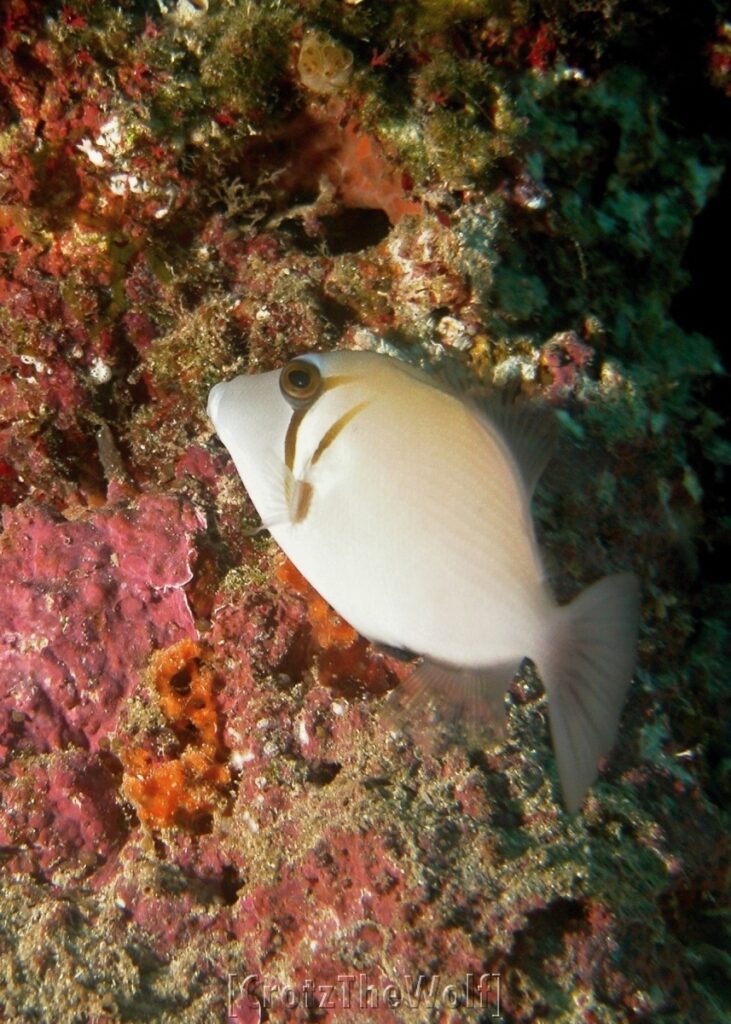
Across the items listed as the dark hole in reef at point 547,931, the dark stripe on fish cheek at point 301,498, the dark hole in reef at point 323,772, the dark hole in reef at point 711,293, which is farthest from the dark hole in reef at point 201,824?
the dark hole in reef at point 711,293

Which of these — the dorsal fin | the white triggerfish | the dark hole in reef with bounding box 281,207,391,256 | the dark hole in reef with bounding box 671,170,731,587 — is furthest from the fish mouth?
the dark hole in reef with bounding box 671,170,731,587

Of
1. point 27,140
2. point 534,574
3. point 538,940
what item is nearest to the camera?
point 534,574

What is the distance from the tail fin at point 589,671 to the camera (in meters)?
1.50

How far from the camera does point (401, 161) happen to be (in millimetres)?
3332

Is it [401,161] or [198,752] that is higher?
[401,161]

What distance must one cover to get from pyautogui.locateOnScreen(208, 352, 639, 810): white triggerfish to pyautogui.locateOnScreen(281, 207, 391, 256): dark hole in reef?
7.03ft

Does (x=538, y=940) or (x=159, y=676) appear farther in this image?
(x=159, y=676)

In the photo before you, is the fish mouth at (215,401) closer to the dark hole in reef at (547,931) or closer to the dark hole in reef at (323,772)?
the dark hole in reef at (323,772)

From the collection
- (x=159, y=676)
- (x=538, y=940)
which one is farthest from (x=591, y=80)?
(x=538, y=940)

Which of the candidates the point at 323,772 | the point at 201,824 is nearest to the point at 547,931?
the point at 323,772

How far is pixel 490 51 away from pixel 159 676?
3494 millimetres

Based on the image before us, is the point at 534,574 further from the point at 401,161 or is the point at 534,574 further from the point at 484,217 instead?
the point at 401,161

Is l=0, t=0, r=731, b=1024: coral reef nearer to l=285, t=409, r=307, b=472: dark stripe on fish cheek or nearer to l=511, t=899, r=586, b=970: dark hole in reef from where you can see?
l=511, t=899, r=586, b=970: dark hole in reef

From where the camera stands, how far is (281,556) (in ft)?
8.87
